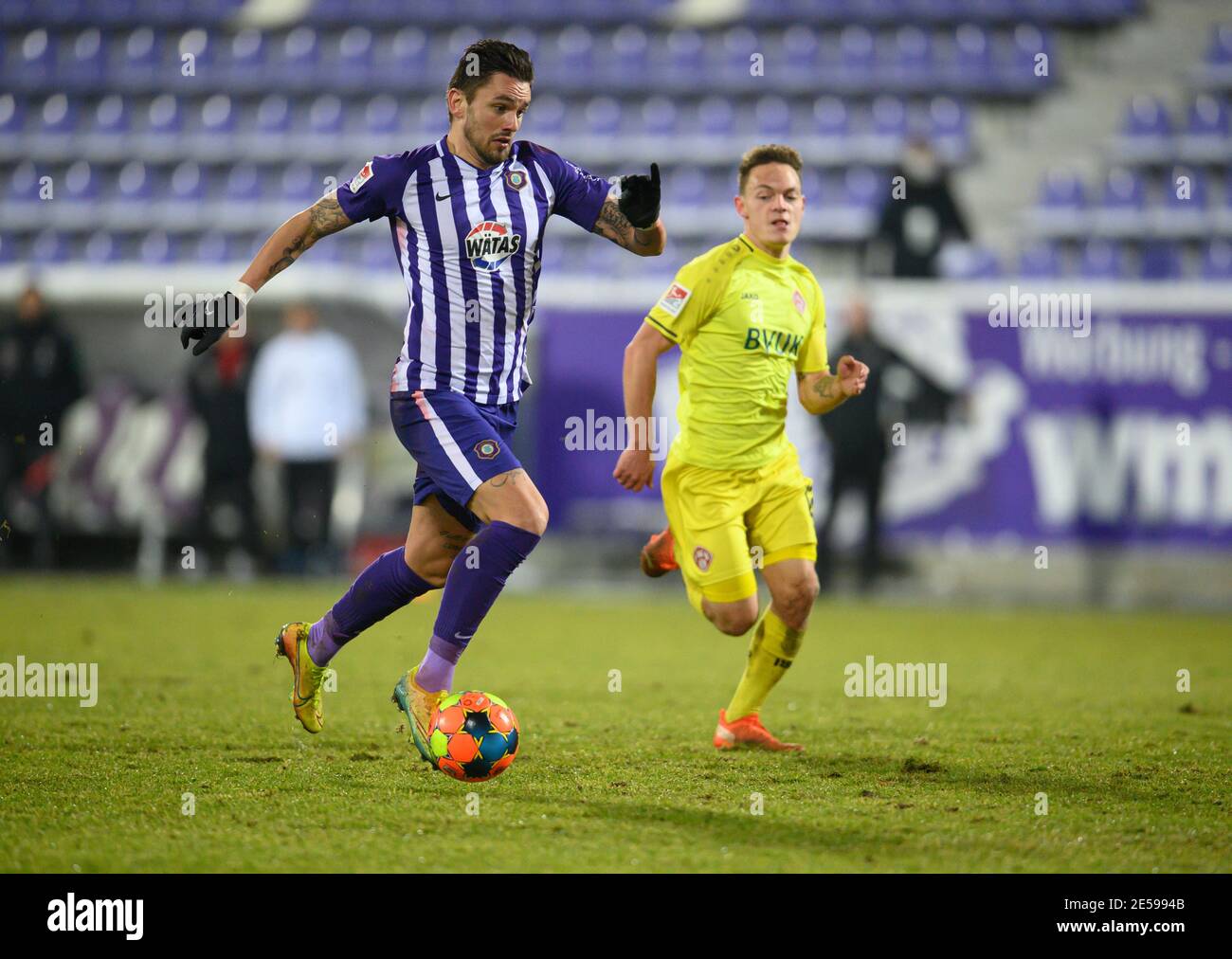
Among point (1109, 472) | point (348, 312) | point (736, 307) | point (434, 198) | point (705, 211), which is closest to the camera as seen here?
point (434, 198)

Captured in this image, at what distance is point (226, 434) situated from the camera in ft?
40.6

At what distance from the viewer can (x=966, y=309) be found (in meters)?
12.1

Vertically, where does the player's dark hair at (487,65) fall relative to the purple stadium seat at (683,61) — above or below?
below

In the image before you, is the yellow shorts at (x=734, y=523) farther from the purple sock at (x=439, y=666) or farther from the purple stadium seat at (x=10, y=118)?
the purple stadium seat at (x=10, y=118)

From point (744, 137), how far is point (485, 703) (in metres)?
12.8

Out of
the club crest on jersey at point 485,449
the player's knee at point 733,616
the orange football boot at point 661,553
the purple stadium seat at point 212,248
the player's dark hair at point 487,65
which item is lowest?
the player's knee at point 733,616

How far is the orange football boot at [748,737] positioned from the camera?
5.07 m

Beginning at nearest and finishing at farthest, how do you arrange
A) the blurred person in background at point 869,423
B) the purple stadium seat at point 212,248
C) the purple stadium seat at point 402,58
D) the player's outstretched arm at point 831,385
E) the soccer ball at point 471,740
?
the soccer ball at point 471,740, the player's outstretched arm at point 831,385, the blurred person in background at point 869,423, the purple stadium seat at point 212,248, the purple stadium seat at point 402,58

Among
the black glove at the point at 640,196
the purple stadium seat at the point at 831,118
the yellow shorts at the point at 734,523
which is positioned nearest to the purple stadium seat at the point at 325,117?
the purple stadium seat at the point at 831,118

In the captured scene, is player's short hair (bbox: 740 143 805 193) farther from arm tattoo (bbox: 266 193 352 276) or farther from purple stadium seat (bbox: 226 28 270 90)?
purple stadium seat (bbox: 226 28 270 90)

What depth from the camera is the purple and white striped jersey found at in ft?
→ 14.9
